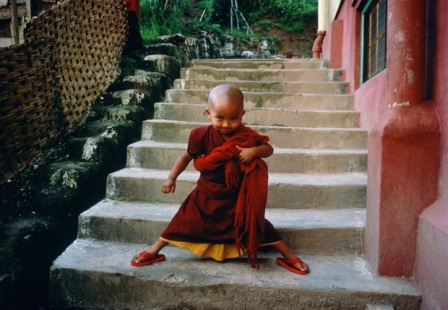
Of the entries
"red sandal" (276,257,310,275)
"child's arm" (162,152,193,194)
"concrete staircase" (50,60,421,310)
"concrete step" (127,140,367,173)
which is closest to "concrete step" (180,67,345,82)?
"concrete staircase" (50,60,421,310)

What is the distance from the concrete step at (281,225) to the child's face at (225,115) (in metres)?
0.84

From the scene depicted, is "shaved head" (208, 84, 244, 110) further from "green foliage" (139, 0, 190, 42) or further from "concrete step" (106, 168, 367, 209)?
"green foliage" (139, 0, 190, 42)

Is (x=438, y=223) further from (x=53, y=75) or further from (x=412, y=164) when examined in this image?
(x=53, y=75)

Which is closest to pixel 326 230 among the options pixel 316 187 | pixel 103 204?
pixel 316 187

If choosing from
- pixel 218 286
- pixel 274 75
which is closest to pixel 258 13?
pixel 274 75

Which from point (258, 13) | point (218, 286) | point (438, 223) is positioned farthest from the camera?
point (258, 13)

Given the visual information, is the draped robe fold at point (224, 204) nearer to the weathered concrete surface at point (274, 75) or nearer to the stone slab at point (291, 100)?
the stone slab at point (291, 100)

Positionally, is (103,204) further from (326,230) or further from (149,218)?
(326,230)

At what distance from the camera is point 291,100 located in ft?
14.4

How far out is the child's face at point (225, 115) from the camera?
2.03m

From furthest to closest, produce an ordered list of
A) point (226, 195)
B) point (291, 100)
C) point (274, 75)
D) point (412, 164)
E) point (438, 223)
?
point (274, 75) → point (291, 100) → point (226, 195) → point (412, 164) → point (438, 223)

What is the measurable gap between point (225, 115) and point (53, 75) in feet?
6.64

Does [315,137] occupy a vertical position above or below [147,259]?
above

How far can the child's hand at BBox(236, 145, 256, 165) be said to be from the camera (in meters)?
2.09
